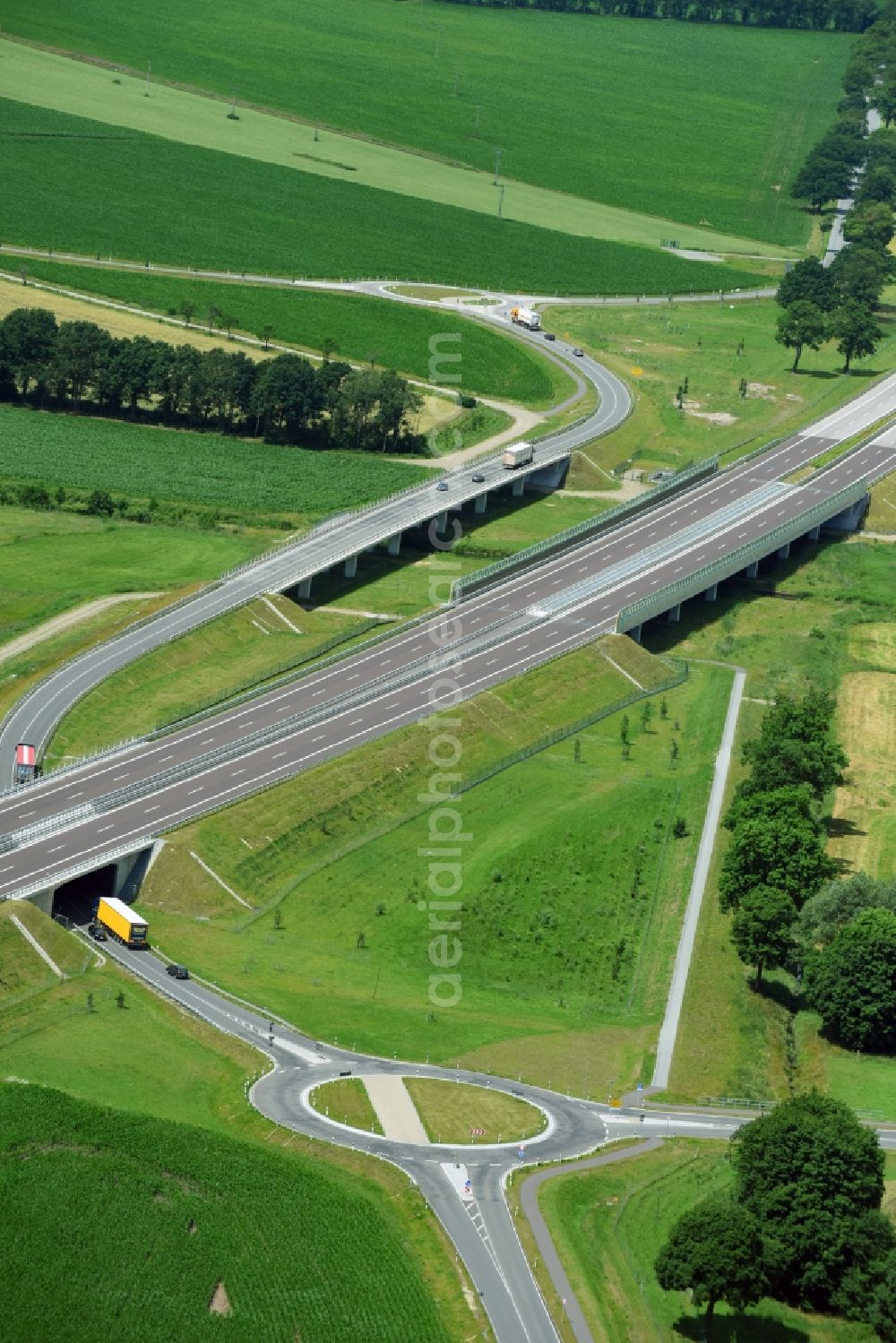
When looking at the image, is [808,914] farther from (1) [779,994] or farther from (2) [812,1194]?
(2) [812,1194]

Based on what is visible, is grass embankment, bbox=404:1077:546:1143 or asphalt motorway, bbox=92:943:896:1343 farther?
grass embankment, bbox=404:1077:546:1143

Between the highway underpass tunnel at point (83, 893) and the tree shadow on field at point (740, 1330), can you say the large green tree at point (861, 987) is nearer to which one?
the tree shadow on field at point (740, 1330)

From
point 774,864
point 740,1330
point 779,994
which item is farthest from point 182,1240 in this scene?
point 774,864

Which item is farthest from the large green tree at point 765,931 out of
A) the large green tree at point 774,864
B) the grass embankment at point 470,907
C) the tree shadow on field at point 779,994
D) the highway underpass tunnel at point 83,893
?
the highway underpass tunnel at point 83,893

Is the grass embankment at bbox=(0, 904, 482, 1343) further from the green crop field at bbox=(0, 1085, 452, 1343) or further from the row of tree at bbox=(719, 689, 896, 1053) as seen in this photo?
the row of tree at bbox=(719, 689, 896, 1053)

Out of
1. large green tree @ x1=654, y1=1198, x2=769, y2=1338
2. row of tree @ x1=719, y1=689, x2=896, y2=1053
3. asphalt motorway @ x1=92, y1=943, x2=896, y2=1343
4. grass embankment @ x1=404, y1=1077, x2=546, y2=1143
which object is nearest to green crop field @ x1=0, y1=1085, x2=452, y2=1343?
asphalt motorway @ x1=92, y1=943, x2=896, y2=1343
